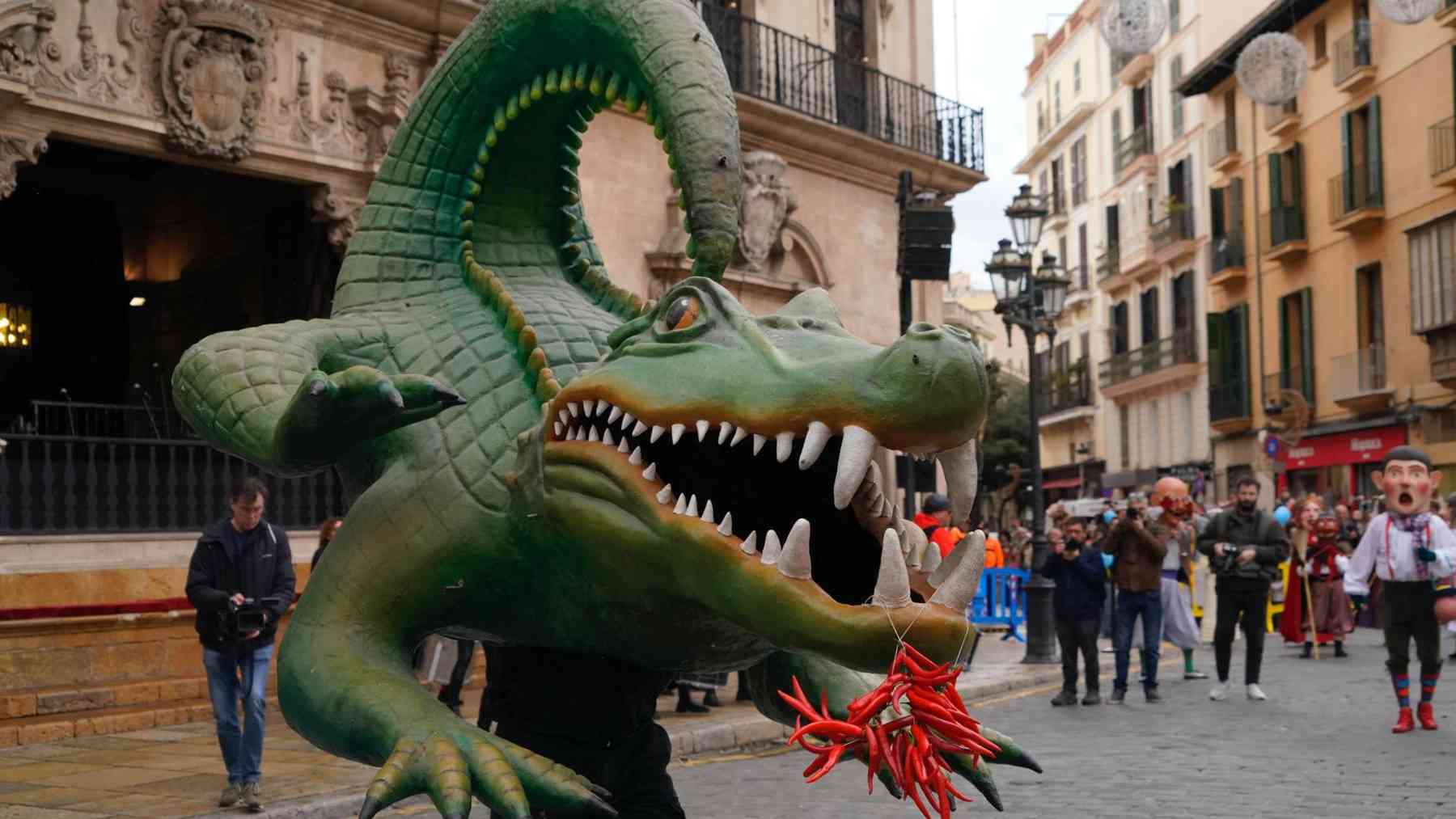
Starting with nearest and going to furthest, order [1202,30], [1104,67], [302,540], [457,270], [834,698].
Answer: [834,698], [457,270], [302,540], [1202,30], [1104,67]

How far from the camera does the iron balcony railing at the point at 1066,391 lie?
164ft

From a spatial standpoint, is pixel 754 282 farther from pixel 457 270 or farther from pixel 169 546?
pixel 457 270

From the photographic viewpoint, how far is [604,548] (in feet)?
10.4

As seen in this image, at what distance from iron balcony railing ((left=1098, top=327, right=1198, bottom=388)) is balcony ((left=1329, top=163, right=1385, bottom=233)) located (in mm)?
9143

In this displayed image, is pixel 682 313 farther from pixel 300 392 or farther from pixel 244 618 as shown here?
pixel 244 618

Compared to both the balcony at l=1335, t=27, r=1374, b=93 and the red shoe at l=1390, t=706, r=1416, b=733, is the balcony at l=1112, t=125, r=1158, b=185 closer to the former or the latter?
the balcony at l=1335, t=27, r=1374, b=93

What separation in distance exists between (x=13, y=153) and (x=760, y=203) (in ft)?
26.1

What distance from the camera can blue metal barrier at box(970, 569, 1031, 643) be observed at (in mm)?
18797

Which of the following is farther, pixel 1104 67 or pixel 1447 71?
pixel 1104 67

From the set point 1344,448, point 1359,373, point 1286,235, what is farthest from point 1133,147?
point 1344,448

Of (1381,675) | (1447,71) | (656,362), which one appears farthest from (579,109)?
(1447,71)

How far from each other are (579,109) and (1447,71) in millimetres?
27093

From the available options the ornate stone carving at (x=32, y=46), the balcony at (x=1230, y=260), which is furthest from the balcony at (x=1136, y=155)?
the ornate stone carving at (x=32, y=46)

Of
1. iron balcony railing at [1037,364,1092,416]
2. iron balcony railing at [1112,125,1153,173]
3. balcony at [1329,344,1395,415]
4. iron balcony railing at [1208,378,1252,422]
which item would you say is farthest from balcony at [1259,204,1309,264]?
iron balcony railing at [1037,364,1092,416]
